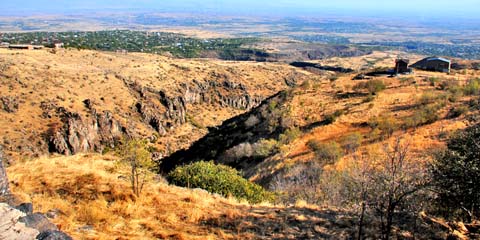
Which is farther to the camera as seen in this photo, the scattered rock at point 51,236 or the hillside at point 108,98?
the hillside at point 108,98

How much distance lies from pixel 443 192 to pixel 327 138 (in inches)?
721

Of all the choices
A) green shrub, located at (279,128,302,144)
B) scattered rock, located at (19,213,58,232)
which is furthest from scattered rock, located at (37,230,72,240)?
green shrub, located at (279,128,302,144)

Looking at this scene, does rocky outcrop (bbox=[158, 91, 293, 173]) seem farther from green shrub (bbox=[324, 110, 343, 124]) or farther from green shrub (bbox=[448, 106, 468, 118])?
green shrub (bbox=[448, 106, 468, 118])

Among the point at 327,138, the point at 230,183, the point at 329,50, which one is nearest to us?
the point at 230,183

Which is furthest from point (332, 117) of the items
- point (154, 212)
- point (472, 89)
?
point (154, 212)

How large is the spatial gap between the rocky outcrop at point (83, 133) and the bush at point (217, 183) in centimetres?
2738

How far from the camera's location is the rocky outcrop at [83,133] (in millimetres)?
39656

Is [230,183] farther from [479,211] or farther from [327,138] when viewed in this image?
[327,138]

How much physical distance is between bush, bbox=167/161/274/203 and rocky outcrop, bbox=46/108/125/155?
27.4 metres

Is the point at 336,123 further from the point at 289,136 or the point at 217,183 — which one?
the point at 217,183

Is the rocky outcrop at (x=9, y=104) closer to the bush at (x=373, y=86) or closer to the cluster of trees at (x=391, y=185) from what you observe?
the cluster of trees at (x=391, y=185)

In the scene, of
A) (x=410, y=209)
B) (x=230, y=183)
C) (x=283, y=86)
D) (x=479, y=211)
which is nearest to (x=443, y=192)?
(x=410, y=209)

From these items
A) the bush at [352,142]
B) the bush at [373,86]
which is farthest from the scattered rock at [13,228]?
the bush at [373,86]

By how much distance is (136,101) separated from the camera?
190 ft
